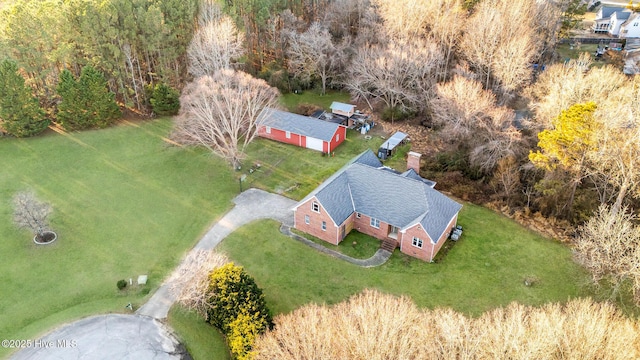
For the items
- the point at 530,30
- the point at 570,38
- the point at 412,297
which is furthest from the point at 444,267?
the point at 570,38

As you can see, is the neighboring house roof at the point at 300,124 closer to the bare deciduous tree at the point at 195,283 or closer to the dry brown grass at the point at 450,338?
the bare deciduous tree at the point at 195,283

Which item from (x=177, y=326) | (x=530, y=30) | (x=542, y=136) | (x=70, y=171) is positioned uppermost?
(x=530, y=30)

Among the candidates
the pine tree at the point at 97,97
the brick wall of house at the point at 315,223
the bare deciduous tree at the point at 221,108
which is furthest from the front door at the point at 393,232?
the pine tree at the point at 97,97

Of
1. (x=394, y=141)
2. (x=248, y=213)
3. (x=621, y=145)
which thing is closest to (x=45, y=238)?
(x=248, y=213)

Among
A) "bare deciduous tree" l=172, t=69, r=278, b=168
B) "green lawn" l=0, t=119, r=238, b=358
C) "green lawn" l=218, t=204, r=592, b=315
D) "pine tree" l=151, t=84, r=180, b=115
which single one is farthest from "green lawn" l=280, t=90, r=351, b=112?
"green lawn" l=218, t=204, r=592, b=315

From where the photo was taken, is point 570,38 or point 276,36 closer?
point 276,36

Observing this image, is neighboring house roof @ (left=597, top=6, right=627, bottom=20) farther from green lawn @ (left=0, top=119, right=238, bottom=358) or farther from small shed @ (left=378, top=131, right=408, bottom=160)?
green lawn @ (left=0, top=119, right=238, bottom=358)

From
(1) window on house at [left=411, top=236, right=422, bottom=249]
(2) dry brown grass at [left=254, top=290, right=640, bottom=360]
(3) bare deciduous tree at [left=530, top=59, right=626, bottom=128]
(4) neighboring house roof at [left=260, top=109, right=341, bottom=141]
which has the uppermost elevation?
(3) bare deciduous tree at [left=530, top=59, right=626, bottom=128]

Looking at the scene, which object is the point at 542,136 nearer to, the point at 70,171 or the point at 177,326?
the point at 177,326
